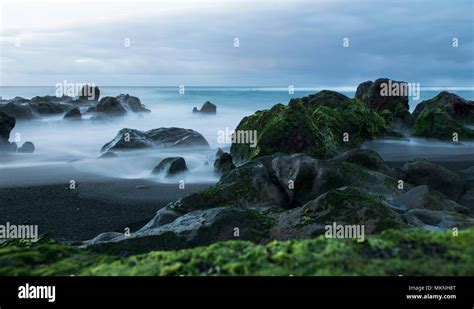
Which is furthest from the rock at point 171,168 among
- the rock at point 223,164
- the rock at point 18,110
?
the rock at point 18,110

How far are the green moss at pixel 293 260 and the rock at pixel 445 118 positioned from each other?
26.8m

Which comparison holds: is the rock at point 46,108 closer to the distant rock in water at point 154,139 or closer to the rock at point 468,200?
the distant rock in water at point 154,139

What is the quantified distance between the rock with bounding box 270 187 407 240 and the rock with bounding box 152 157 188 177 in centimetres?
1111

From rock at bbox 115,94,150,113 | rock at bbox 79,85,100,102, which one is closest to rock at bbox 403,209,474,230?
rock at bbox 115,94,150,113

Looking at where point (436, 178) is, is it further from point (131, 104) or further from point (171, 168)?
point (131, 104)

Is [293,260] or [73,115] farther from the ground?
[73,115]

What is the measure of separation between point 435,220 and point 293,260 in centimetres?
670

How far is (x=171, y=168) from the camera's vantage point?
1959 cm

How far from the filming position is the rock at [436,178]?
48.2 feet

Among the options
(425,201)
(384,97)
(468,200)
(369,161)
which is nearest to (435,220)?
(425,201)

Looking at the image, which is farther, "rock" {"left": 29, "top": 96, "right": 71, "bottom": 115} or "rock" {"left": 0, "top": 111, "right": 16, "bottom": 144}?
"rock" {"left": 29, "top": 96, "right": 71, "bottom": 115}

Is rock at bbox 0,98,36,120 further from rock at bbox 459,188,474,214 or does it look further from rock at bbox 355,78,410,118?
rock at bbox 459,188,474,214

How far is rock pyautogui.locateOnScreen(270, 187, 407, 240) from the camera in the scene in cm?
812

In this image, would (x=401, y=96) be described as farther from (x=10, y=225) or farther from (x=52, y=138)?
(x=10, y=225)
